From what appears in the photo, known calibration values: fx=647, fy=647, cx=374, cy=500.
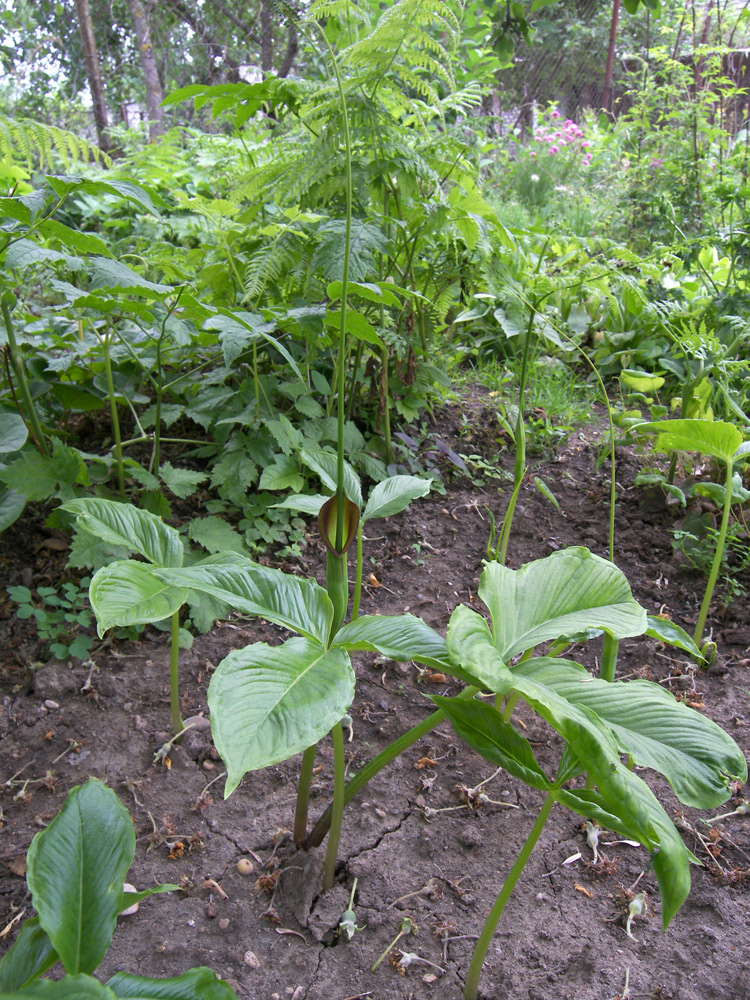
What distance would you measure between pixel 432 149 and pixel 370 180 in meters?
0.25

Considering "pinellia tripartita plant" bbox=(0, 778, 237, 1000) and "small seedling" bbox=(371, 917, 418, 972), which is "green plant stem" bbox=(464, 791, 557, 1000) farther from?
"pinellia tripartita plant" bbox=(0, 778, 237, 1000)

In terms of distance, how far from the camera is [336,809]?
40.9 inches

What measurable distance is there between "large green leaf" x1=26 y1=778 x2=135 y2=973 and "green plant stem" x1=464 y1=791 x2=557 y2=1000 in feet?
1.65

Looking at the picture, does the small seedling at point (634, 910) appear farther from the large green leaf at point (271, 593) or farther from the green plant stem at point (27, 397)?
the green plant stem at point (27, 397)

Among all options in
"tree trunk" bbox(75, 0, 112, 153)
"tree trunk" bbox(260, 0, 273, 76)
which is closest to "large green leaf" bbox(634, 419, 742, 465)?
"tree trunk" bbox(75, 0, 112, 153)

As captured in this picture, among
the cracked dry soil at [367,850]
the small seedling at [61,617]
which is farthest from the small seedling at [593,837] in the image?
the small seedling at [61,617]

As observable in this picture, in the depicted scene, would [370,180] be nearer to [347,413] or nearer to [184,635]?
[347,413]

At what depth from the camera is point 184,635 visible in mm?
1492

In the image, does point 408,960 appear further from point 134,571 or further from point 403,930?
point 134,571

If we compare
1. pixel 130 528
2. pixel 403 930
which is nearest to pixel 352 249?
pixel 130 528

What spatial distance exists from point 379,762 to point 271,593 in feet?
1.01

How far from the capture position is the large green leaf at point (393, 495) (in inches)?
48.4

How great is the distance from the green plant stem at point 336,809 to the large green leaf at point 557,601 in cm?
29

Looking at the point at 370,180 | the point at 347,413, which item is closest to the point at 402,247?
the point at 370,180
